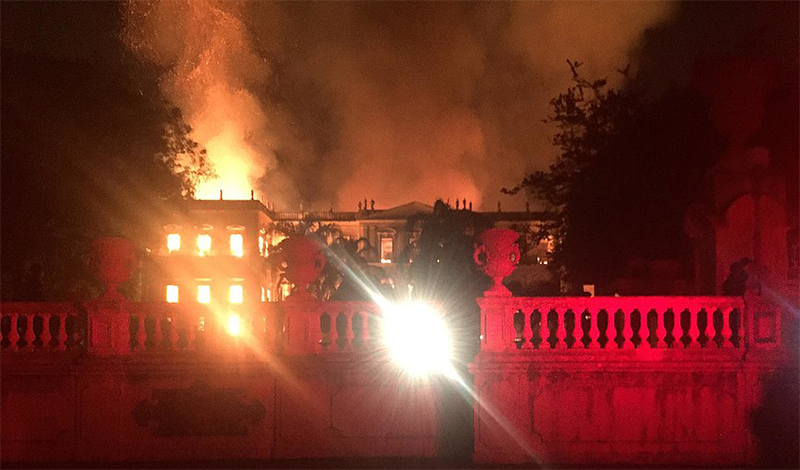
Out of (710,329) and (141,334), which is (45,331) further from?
(710,329)

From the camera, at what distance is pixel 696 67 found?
1126cm

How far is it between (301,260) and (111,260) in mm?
2169

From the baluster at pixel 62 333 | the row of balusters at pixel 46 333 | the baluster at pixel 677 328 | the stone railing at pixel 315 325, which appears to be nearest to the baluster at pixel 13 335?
the row of balusters at pixel 46 333

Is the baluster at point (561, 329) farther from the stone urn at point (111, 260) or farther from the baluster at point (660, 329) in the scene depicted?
the stone urn at point (111, 260)

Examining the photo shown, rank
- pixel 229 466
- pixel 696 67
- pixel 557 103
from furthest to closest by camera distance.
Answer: pixel 557 103, pixel 696 67, pixel 229 466

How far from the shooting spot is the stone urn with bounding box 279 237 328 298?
32.8 feet

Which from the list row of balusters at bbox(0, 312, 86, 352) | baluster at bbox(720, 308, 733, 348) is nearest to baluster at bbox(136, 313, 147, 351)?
row of balusters at bbox(0, 312, 86, 352)

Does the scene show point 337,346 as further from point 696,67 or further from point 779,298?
point 696,67

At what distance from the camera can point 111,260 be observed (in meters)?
10.0

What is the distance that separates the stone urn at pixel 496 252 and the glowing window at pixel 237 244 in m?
56.9

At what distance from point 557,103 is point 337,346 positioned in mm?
21827

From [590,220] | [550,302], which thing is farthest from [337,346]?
[590,220]

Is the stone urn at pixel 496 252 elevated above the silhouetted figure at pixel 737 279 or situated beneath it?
elevated above

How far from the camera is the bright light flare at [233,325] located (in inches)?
398
